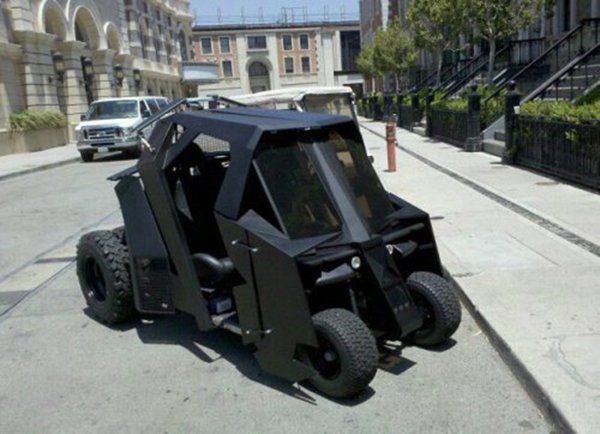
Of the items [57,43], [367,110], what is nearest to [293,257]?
[57,43]

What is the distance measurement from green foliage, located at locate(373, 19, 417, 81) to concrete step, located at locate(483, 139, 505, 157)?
881 inches

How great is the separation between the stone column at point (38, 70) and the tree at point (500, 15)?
20.3 meters

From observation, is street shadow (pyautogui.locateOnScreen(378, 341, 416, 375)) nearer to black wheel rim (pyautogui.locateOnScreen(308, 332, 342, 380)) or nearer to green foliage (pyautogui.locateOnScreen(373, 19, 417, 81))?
black wheel rim (pyautogui.locateOnScreen(308, 332, 342, 380))

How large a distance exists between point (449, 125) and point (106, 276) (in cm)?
1430

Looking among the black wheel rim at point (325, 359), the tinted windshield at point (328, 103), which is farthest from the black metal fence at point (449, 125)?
the black wheel rim at point (325, 359)

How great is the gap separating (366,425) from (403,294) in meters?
→ 0.87

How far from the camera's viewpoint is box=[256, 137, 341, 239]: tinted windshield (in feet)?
11.8

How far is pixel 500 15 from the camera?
17.4 meters

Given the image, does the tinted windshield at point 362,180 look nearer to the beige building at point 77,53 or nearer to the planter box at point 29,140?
the planter box at point 29,140

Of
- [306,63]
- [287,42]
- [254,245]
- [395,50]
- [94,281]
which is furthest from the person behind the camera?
[287,42]

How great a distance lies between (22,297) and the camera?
5797 millimetres

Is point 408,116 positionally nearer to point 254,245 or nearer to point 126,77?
point 254,245

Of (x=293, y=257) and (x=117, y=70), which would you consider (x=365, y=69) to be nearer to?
(x=117, y=70)

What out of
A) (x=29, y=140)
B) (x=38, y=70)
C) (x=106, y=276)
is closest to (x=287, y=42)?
(x=38, y=70)
